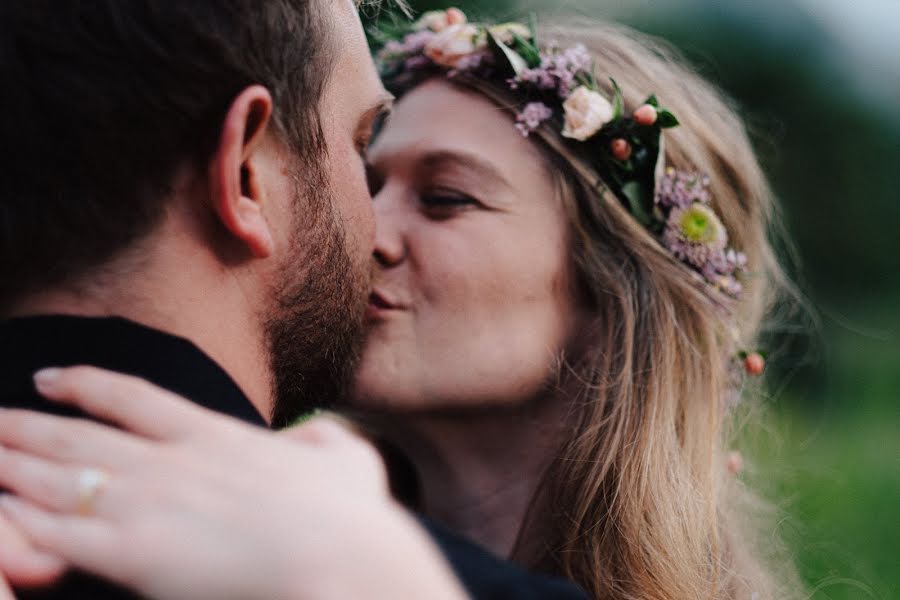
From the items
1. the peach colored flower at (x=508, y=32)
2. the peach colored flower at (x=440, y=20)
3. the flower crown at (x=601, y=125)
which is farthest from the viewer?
the peach colored flower at (x=440, y=20)

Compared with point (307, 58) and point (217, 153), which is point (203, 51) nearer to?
point (217, 153)

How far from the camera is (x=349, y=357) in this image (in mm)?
2398

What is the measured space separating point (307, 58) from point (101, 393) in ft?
2.76

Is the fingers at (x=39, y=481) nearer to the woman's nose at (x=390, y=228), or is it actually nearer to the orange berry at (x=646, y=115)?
the woman's nose at (x=390, y=228)

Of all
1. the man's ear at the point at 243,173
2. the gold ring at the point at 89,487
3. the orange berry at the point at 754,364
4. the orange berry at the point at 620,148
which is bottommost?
the orange berry at the point at 754,364

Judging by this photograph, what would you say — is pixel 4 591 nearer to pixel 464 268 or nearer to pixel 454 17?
pixel 464 268

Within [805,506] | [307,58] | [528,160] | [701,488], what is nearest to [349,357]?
[307,58]

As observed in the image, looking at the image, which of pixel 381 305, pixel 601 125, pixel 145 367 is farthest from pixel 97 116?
pixel 601 125

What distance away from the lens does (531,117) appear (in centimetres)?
325

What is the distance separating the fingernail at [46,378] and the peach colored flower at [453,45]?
213 centimetres


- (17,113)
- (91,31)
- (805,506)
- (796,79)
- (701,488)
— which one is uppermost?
(91,31)

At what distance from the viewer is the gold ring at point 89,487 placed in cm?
145

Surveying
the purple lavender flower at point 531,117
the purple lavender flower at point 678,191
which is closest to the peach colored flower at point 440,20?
the purple lavender flower at point 531,117

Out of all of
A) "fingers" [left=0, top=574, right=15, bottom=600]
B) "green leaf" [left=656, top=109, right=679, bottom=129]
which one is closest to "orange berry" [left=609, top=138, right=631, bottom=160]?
"green leaf" [left=656, top=109, right=679, bottom=129]
